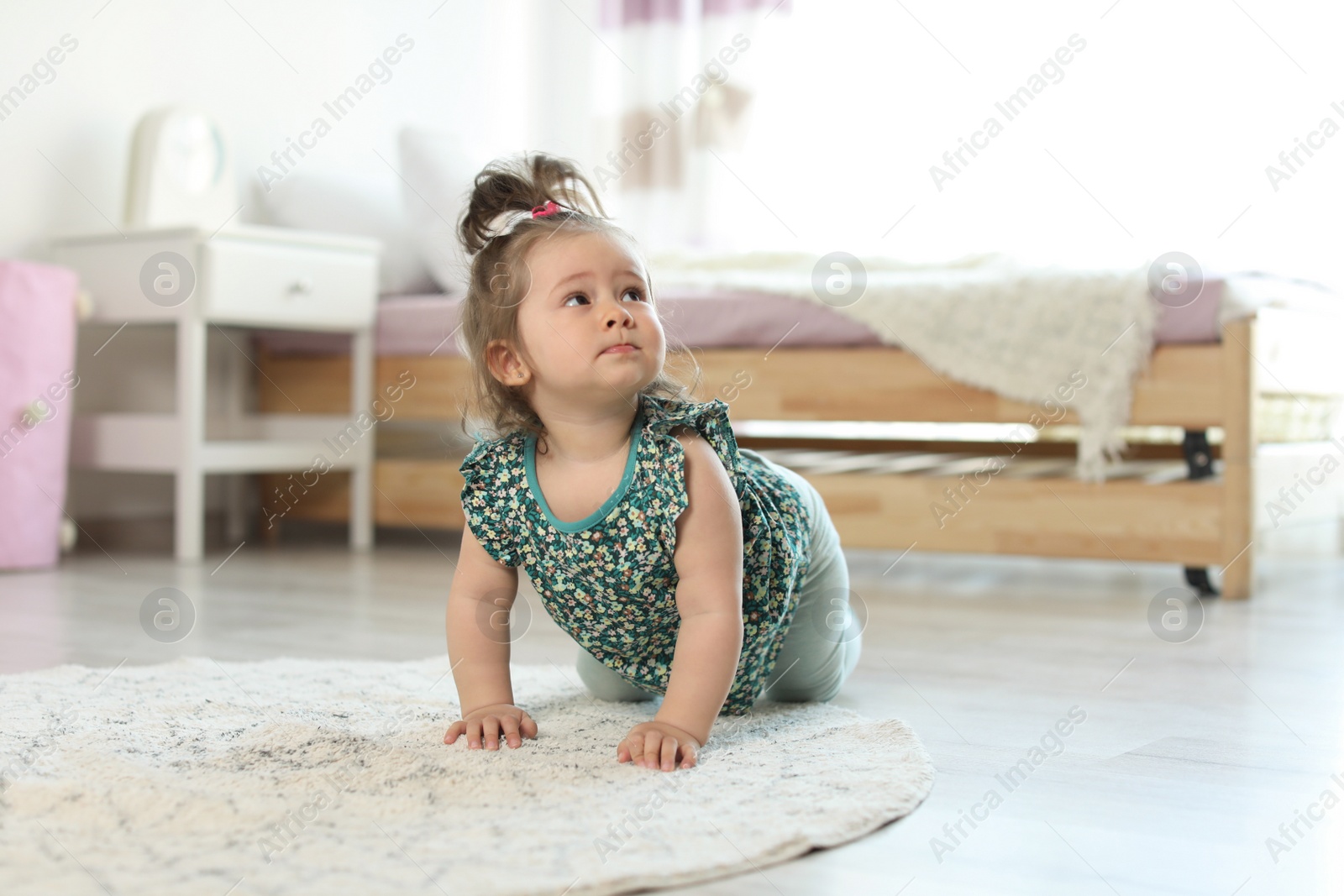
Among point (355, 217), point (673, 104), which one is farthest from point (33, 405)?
point (673, 104)

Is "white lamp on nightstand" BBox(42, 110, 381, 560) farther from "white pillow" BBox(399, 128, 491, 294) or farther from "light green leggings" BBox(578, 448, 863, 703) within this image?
"light green leggings" BBox(578, 448, 863, 703)

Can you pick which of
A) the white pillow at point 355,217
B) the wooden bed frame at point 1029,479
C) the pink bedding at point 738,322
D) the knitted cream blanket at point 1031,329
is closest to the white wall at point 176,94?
the white pillow at point 355,217

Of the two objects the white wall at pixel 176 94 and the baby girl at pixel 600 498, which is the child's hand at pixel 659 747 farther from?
the white wall at pixel 176 94

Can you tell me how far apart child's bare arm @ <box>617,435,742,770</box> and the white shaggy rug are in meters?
0.03

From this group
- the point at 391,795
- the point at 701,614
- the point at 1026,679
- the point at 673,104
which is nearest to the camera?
the point at 391,795

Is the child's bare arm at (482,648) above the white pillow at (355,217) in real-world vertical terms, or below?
below

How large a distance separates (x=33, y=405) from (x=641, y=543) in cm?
151

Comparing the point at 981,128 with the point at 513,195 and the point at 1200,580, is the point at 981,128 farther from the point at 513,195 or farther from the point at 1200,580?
the point at 513,195

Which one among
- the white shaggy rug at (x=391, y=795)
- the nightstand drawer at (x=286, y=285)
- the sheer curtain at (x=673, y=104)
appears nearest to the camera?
the white shaggy rug at (x=391, y=795)

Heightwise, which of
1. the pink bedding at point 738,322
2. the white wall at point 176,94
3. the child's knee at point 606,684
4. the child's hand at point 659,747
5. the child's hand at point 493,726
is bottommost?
the child's knee at point 606,684

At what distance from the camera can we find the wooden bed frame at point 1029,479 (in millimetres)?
1841

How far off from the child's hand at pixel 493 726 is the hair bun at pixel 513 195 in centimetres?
39

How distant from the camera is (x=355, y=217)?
2.63 m

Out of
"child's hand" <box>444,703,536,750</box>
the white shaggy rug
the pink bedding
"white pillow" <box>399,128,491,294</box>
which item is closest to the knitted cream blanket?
the pink bedding
